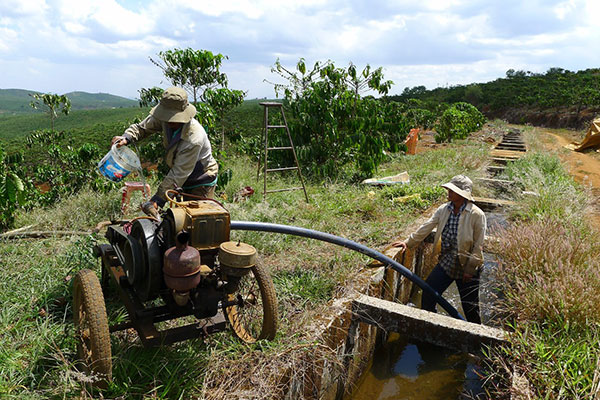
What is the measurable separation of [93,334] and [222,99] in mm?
5486

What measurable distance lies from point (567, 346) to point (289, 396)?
6.01ft

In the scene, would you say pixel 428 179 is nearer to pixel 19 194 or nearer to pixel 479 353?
pixel 479 353

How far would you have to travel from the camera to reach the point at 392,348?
4.43 metres

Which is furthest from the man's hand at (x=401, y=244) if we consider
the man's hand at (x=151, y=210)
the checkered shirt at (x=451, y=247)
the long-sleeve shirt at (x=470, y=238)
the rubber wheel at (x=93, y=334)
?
the rubber wheel at (x=93, y=334)

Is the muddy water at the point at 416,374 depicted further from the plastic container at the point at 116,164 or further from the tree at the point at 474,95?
the tree at the point at 474,95

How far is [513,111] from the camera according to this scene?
158ft

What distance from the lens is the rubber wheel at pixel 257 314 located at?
2758 mm

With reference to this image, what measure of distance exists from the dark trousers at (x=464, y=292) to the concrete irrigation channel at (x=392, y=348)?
0.19m

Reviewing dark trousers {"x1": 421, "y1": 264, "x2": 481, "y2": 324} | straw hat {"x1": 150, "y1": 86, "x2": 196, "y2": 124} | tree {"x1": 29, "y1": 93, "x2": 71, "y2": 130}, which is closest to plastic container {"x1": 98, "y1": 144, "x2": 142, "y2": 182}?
straw hat {"x1": 150, "y1": 86, "x2": 196, "y2": 124}

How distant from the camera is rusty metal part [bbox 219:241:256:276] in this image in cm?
225

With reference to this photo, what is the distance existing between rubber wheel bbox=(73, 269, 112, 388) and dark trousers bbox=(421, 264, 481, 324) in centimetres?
300

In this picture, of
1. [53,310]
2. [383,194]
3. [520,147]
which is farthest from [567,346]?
[520,147]

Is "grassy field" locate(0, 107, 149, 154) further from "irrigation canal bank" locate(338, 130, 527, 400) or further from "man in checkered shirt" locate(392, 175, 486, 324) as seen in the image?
"man in checkered shirt" locate(392, 175, 486, 324)

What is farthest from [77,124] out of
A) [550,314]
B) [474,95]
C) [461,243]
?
[550,314]
